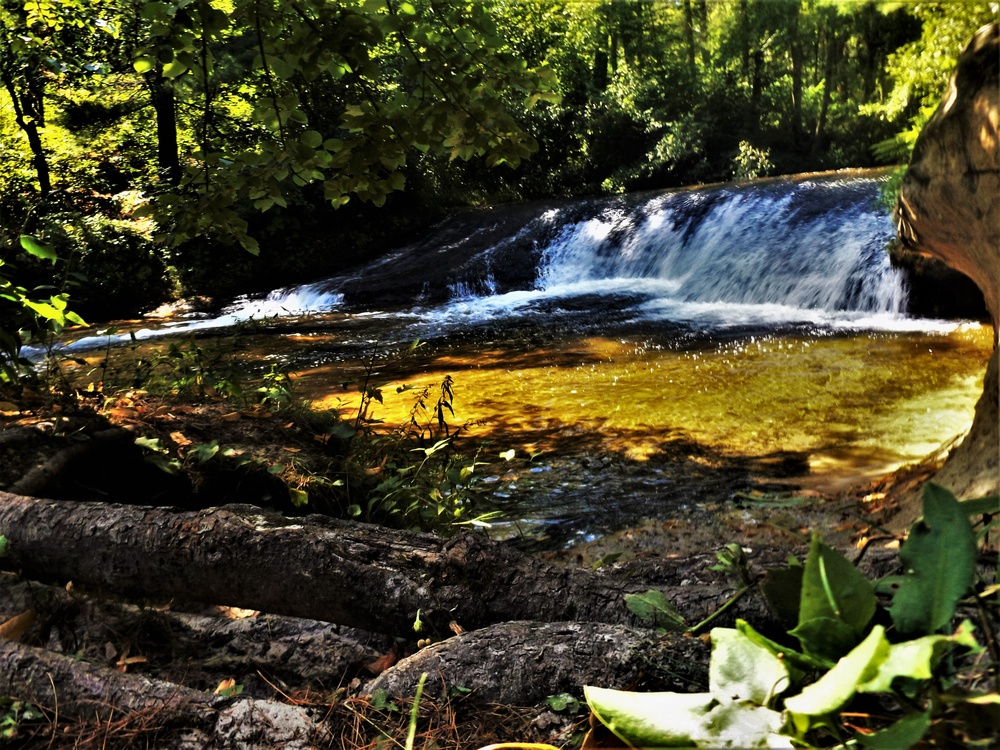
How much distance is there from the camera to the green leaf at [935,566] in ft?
3.32

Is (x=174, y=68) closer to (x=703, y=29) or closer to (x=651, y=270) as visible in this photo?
(x=651, y=270)

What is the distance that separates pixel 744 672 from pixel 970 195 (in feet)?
7.95

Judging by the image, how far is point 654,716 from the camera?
41.6 inches

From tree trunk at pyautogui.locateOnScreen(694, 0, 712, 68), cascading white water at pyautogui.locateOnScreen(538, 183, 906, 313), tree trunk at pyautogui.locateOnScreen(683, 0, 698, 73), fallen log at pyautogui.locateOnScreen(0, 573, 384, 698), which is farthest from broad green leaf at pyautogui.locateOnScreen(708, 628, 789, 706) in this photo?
tree trunk at pyautogui.locateOnScreen(694, 0, 712, 68)

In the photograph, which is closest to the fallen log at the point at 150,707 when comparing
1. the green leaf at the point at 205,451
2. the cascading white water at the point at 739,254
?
the green leaf at the point at 205,451

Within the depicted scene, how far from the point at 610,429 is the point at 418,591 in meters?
3.75

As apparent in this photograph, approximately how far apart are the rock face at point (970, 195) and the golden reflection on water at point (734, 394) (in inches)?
52.6

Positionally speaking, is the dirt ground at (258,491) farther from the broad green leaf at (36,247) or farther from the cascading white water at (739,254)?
the cascading white water at (739,254)

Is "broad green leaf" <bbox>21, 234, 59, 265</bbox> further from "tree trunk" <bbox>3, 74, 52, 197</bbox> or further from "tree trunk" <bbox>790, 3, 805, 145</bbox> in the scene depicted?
"tree trunk" <bbox>790, 3, 805, 145</bbox>

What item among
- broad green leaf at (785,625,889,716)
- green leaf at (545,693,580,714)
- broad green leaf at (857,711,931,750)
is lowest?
green leaf at (545,693,580,714)

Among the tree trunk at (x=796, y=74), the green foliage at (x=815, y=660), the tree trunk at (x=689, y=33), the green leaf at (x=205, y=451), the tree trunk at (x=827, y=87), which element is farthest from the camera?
the tree trunk at (x=689, y=33)

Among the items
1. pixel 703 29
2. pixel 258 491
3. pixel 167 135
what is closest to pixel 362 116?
pixel 258 491

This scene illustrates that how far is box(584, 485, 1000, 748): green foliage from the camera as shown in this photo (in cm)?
98

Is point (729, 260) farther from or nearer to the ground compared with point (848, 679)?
farther from the ground
